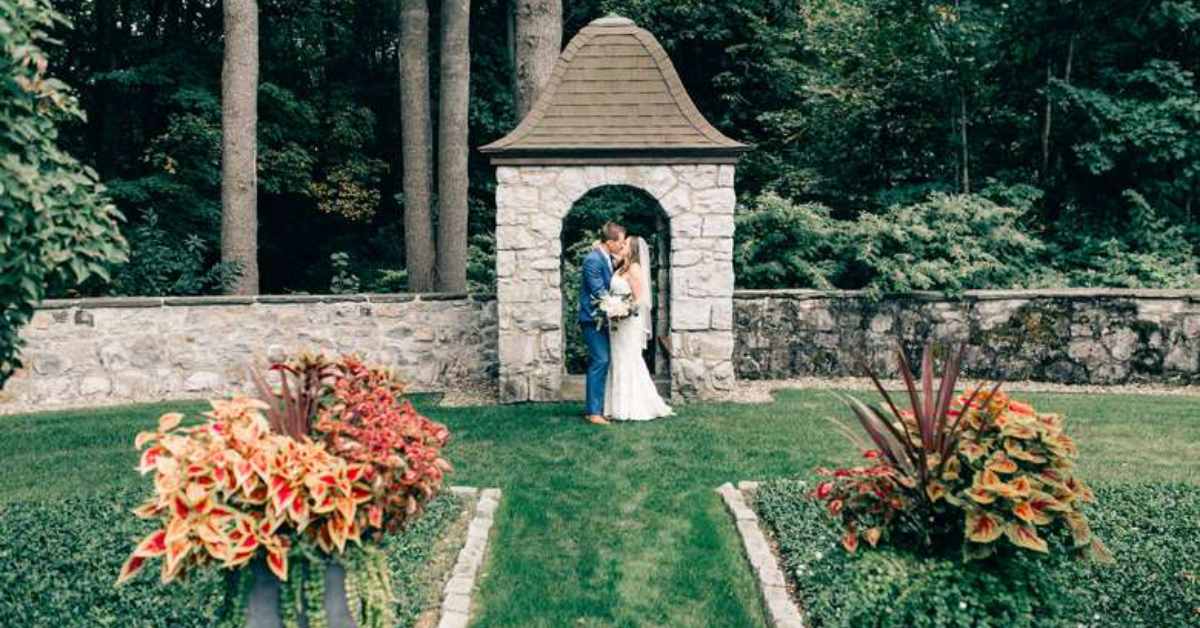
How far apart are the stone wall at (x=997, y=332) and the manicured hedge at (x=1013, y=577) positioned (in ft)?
14.5

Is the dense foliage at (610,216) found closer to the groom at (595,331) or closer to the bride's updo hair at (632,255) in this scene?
the bride's updo hair at (632,255)

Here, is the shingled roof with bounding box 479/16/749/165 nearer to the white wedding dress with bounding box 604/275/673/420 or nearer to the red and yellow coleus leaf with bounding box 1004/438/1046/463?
the white wedding dress with bounding box 604/275/673/420

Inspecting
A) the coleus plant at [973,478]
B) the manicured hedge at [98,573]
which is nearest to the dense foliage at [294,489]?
the manicured hedge at [98,573]

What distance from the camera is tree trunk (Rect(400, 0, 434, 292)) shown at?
14492 mm

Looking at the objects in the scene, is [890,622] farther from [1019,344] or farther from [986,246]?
[986,246]

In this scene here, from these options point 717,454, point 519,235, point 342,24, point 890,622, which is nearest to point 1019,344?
point 717,454

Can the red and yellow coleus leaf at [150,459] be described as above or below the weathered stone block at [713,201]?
below

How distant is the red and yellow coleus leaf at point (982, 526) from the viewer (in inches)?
141

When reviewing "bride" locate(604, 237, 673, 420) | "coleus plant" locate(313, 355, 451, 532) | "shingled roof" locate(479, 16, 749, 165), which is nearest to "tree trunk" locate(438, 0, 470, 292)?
"shingled roof" locate(479, 16, 749, 165)

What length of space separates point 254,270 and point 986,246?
9.51m

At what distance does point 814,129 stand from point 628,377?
781cm

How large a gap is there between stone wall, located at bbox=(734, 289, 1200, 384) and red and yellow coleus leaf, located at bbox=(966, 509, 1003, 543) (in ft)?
24.2

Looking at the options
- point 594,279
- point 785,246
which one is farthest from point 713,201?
point 785,246

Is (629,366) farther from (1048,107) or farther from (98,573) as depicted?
(1048,107)
